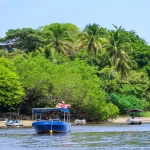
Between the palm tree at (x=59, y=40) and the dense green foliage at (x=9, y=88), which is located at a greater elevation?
the palm tree at (x=59, y=40)

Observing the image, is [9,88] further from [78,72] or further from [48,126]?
[48,126]

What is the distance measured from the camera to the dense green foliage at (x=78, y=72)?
8606 cm

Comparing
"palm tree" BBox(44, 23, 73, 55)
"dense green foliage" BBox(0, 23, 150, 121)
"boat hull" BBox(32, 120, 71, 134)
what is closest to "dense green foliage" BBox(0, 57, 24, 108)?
"dense green foliage" BBox(0, 23, 150, 121)

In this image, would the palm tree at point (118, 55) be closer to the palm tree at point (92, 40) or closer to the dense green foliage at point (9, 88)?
the palm tree at point (92, 40)

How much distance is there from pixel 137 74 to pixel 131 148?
67958 mm

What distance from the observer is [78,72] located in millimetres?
92812

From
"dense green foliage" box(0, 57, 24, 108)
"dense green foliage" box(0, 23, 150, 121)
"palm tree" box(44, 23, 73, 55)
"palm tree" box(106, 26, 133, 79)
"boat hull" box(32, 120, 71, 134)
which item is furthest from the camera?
"palm tree" box(44, 23, 73, 55)

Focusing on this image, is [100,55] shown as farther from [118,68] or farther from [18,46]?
[18,46]

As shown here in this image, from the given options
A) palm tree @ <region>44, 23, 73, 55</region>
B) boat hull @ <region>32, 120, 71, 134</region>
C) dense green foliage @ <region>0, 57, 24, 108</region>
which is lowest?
boat hull @ <region>32, 120, 71, 134</region>

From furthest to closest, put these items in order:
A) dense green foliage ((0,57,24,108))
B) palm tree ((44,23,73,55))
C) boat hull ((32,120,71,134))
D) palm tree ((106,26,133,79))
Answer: palm tree ((44,23,73,55)) < palm tree ((106,26,133,79)) < dense green foliage ((0,57,24,108)) < boat hull ((32,120,71,134))

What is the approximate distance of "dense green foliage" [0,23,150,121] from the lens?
8606 cm

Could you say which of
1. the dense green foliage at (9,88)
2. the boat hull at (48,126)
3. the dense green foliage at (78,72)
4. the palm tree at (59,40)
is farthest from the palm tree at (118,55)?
the boat hull at (48,126)

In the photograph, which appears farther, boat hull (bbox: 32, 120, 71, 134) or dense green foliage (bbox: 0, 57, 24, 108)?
dense green foliage (bbox: 0, 57, 24, 108)

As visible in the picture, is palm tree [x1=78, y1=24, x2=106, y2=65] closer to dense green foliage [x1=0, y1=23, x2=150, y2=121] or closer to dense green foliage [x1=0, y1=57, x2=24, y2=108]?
dense green foliage [x1=0, y1=23, x2=150, y2=121]
